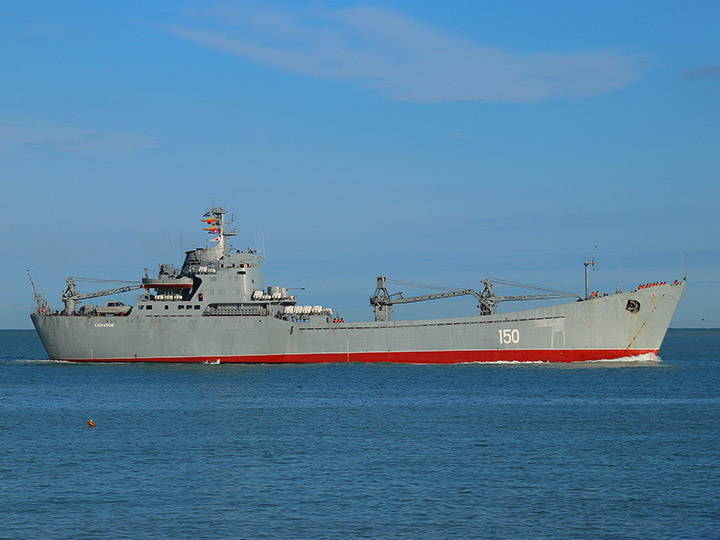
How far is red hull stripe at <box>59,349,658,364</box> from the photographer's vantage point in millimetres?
64125

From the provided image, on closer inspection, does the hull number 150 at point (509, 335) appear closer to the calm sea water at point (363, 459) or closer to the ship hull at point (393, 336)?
the ship hull at point (393, 336)

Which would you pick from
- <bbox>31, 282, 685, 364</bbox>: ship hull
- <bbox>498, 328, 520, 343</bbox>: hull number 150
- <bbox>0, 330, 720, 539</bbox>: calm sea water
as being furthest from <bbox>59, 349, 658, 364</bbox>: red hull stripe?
<bbox>0, 330, 720, 539</bbox>: calm sea water

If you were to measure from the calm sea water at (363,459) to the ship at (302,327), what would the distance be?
8825 mm

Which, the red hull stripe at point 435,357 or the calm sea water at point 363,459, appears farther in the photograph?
the red hull stripe at point 435,357

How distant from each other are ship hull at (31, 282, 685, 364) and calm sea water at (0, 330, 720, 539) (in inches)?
342

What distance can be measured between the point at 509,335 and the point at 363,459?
1384 inches

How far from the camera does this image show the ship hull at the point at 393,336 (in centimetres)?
6362

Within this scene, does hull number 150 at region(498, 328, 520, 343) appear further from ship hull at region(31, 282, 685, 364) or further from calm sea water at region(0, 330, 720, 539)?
calm sea water at region(0, 330, 720, 539)

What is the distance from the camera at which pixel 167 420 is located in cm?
4078

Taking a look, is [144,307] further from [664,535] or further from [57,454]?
[664,535]

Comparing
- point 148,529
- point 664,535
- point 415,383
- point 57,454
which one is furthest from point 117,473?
point 415,383

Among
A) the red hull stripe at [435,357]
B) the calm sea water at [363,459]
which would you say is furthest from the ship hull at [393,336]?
the calm sea water at [363,459]

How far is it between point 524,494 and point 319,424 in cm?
1484

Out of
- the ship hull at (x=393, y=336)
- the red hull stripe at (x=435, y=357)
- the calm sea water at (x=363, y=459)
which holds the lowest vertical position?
the calm sea water at (x=363, y=459)
